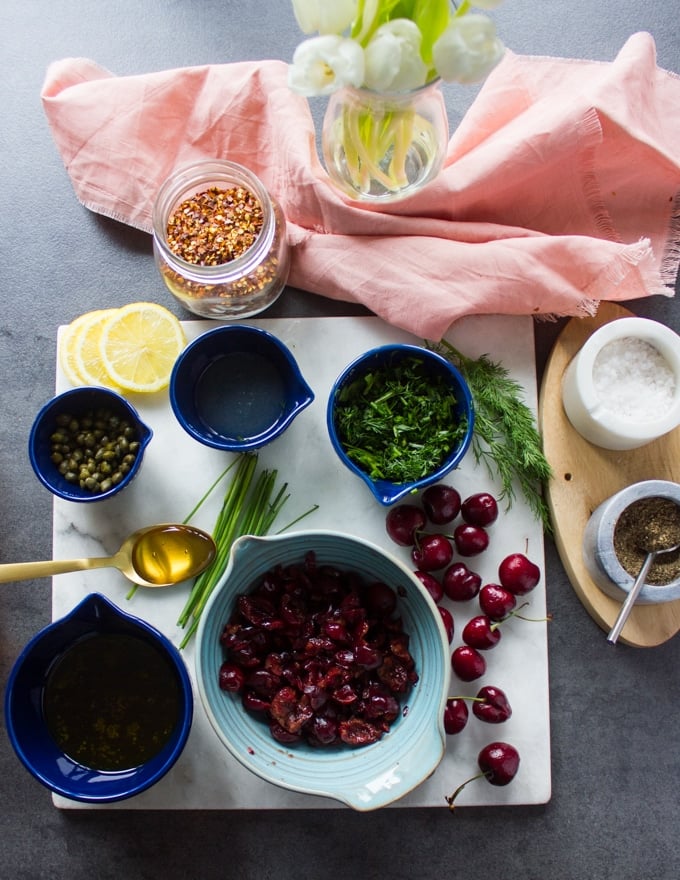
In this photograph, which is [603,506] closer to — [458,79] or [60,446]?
[458,79]

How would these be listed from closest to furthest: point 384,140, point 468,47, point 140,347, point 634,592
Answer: point 468,47 → point 384,140 → point 634,592 → point 140,347

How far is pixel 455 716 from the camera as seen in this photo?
150cm

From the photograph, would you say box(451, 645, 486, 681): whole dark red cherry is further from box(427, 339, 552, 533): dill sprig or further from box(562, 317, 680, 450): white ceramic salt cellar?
box(562, 317, 680, 450): white ceramic salt cellar

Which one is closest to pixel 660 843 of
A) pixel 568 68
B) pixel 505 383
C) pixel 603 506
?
pixel 603 506

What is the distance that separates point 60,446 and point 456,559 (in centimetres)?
82

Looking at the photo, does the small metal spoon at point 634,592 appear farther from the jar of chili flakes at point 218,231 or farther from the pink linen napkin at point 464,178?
the jar of chili flakes at point 218,231

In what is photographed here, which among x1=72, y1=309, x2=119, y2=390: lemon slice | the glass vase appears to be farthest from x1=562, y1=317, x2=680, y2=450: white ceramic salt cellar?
x1=72, y1=309, x2=119, y2=390: lemon slice

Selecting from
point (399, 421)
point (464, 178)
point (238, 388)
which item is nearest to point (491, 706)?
point (399, 421)

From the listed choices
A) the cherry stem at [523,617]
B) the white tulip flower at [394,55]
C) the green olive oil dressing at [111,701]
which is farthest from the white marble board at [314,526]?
the white tulip flower at [394,55]

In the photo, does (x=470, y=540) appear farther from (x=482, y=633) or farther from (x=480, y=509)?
(x=482, y=633)

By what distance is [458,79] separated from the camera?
1.08m

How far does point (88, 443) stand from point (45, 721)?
1.74 feet

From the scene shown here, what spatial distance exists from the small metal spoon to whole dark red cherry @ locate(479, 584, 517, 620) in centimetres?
19

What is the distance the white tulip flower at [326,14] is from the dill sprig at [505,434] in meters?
0.68
